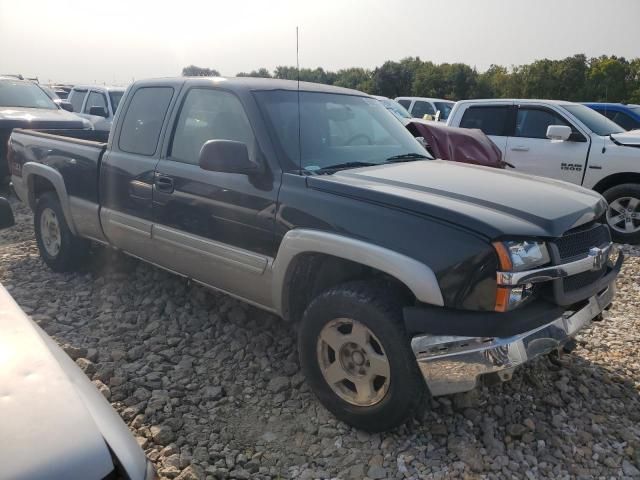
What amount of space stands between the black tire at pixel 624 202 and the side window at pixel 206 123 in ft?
16.6

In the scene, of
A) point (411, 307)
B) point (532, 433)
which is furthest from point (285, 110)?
point (532, 433)

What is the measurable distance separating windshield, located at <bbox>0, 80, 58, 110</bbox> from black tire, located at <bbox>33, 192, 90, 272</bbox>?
17.9 feet

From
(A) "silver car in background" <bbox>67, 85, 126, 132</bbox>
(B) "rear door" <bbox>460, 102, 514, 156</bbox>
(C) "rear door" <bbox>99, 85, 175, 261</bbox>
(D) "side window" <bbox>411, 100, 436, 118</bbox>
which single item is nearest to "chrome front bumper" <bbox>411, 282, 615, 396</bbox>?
(C) "rear door" <bbox>99, 85, 175, 261</bbox>

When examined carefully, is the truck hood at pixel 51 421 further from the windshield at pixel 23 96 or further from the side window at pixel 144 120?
the windshield at pixel 23 96

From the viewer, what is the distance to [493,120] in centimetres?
811

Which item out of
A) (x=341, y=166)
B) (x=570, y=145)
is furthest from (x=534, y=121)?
(x=341, y=166)

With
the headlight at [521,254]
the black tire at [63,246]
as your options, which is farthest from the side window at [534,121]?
the black tire at [63,246]

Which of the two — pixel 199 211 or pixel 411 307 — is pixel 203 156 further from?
pixel 411 307

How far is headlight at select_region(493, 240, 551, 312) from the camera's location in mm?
2357

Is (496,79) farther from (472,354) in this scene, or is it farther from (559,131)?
(472,354)

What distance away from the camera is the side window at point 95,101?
11.5 metres

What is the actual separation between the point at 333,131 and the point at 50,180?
111 inches

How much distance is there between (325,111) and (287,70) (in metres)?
2.46

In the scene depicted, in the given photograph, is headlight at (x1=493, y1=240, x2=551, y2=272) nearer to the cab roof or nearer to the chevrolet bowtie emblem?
the chevrolet bowtie emblem
